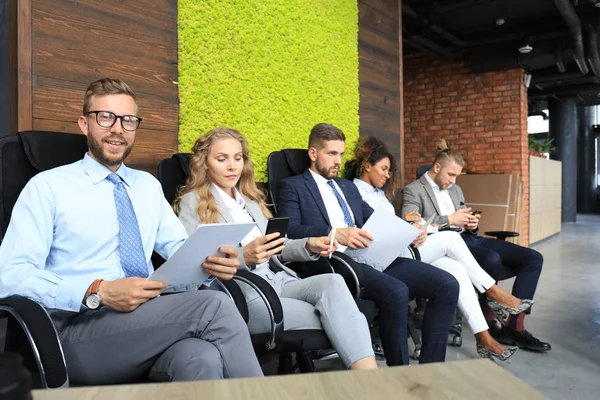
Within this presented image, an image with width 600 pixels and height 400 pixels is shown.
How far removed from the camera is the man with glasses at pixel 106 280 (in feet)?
4.42

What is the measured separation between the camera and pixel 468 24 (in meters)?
6.79

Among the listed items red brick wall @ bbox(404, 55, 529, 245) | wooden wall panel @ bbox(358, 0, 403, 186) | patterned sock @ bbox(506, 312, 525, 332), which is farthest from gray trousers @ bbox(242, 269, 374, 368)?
red brick wall @ bbox(404, 55, 529, 245)

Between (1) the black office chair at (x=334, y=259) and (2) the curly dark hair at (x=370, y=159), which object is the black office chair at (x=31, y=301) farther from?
(2) the curly dark hair at (x=370, y=159)

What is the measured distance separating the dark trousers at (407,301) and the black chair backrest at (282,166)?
2.36ft

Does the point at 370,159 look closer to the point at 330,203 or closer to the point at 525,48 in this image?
the point at 330,203

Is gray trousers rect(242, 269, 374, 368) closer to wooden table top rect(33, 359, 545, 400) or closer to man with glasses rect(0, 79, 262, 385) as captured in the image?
man with glasses rect(0, 79, 262, 385)

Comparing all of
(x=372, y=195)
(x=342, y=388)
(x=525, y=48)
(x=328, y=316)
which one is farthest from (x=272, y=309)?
(x=525, y=48)

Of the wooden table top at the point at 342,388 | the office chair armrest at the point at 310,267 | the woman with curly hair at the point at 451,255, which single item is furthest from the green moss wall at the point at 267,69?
the wooden table top at the point at 342,388

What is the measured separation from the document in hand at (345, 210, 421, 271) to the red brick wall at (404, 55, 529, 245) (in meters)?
5.52

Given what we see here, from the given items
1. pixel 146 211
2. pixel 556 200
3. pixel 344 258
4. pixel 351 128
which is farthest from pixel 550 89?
pixel 146 211

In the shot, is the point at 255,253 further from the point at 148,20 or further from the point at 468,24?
the point at 468,24

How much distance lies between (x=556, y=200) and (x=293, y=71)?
25.0 feet

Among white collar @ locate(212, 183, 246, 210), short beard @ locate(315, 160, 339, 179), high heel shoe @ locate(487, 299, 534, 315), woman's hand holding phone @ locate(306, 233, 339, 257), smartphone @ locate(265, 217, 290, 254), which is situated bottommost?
high heel shoe @ locate(487, 299, 534, 315)

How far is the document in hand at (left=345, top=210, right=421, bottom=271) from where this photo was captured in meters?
2.29
